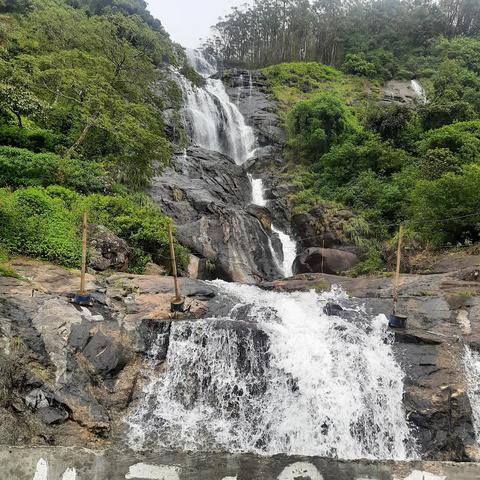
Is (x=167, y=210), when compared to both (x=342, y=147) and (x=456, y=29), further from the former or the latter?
(x=456, y=29)

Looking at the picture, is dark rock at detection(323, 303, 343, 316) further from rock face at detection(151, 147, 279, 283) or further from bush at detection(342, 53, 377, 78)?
bush at detection(342, 53, 377, 78)

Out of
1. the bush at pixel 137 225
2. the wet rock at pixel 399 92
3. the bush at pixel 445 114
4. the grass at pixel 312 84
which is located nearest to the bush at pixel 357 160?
the bush at pixel 445 114

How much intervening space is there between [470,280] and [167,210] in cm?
1292

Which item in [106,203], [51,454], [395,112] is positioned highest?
[395,112]

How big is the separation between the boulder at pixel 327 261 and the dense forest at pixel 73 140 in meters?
5.76

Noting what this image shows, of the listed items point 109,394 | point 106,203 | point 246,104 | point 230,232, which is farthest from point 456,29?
point 109,394

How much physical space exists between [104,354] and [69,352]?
2.28 ft

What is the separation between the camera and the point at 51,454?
Result: 3.11 meters

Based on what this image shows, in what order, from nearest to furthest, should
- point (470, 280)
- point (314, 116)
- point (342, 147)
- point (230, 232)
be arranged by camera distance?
point (470, 280) < point (230, 232) < point (342, 147) < point (314, 116)

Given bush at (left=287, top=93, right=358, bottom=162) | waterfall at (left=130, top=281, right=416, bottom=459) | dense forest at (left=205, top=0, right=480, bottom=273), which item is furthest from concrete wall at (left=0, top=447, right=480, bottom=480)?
bush at (left=287, top=93, right=358, bottom=162)

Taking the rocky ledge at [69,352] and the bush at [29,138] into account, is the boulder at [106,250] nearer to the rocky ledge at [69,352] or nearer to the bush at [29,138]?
the rocky ledge at [69,352]

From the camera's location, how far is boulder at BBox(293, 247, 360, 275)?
18067mm

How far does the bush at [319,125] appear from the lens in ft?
94.2

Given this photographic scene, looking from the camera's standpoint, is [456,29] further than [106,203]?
Yes
